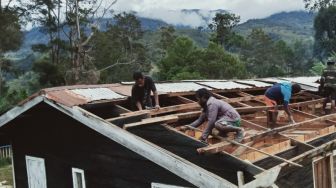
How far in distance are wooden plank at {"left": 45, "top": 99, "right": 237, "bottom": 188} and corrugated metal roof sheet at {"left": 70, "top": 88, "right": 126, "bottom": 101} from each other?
74cm

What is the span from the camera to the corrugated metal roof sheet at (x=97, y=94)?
9883mm

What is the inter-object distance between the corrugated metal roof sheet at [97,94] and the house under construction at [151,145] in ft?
0.10

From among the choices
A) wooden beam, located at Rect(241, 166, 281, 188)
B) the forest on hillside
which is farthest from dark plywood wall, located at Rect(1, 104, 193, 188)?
the forest on hillside

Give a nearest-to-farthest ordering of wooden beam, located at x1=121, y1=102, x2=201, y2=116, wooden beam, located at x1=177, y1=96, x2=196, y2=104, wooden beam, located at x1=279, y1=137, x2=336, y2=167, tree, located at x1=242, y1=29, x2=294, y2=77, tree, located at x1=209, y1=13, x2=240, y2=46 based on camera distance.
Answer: wooden beam, located at x1=279, y1=137, x2=336, y2=167, wooden beam, located at x1=121, y1=102, x2=201, y2=116, wooden beam, located at x1=177, y1=96, x2=196, y2=104, tree, located at x1=209, y1=13, x2=240, y2=46, tree, located at x1=242, y1=29, x2=294, y2=77

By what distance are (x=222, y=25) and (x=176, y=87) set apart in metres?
48.6

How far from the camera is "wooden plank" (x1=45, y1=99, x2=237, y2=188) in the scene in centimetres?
713

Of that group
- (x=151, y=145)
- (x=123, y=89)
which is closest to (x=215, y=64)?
(x=123, y=89)

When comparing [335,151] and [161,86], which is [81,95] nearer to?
[161,86]

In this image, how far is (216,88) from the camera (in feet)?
43.5

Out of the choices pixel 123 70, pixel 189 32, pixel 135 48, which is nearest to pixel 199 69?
pixel 123 70

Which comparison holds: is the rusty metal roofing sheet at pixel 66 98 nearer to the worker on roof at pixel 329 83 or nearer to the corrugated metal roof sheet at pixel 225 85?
the corrugated metal roof sheet at pixel 225 85

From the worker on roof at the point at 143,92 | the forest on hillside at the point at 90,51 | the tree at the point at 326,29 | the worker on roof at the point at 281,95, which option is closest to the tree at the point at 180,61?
the forest on hillside at the point at 90,51

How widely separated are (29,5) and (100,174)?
33741 millimetres

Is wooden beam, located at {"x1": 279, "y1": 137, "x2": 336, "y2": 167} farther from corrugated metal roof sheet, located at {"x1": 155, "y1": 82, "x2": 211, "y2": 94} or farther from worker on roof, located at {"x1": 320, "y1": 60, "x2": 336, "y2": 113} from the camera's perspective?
corrugated metal roof sheet, located at {"x1": 155, "y1": 82, "x2": 211, "y2": 94}
